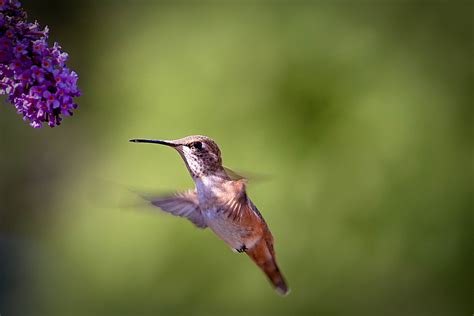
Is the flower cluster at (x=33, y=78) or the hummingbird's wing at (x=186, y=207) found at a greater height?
the hummingbird's wing at (x=186, y=207)

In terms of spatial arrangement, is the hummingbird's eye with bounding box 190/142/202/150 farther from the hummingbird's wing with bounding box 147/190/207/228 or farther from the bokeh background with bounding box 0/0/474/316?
the bokeh background with bounding box 0/0/474/316

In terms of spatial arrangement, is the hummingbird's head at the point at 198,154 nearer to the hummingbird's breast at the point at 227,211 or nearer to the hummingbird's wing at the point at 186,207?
the hummingbird's breast at the point at 227,211

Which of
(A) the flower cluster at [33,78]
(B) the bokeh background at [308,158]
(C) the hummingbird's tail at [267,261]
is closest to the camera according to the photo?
(A) the flower cluster at [33,78]

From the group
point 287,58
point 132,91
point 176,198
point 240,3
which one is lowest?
point 176,198

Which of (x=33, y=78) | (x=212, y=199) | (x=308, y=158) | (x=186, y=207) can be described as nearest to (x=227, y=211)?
(x=212, y=199)

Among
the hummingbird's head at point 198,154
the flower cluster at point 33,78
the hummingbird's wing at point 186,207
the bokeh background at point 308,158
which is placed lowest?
the flower cluster at point 33,78

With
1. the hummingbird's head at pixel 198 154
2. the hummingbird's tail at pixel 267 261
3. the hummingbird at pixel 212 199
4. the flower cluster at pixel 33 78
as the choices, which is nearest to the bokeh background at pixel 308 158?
the hummingbird's tail at pixel 267 261

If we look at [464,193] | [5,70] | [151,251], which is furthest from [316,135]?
[5,70]

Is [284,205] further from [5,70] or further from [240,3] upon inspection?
[5,70]
